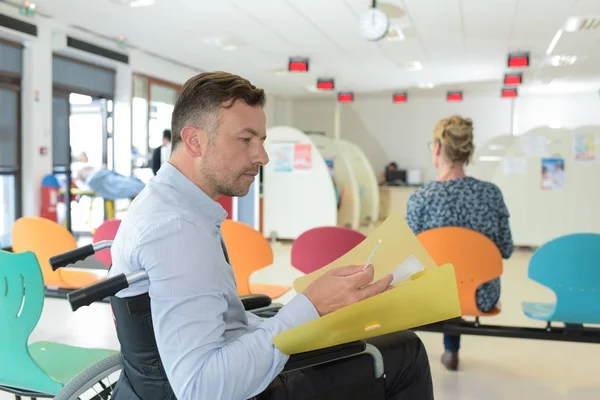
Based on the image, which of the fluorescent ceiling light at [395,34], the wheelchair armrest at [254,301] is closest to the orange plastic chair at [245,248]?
the wheelchair armrest at [254,301]

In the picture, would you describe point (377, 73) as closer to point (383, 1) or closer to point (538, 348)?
point (383, 1)

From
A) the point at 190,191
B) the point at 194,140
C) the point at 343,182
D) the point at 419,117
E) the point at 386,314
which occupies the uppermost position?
the point at 419,117

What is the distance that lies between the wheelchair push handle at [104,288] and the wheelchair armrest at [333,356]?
38 centimetres

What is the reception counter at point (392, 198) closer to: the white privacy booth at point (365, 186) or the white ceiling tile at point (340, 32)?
the white privacy booth at point (365, 186)

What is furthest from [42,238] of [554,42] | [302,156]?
[554,42]

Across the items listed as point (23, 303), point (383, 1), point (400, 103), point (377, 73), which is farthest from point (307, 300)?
point (400, 103)

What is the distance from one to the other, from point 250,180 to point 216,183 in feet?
0.26

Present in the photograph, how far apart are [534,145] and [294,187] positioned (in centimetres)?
313

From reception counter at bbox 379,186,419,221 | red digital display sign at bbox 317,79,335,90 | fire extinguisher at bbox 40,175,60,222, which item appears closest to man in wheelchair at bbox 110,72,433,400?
fire extinguisher at bbox 40,175,60,222

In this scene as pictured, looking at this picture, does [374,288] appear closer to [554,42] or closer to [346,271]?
[346,271]

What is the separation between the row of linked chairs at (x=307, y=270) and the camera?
1389 mm

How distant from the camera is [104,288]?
1030mm

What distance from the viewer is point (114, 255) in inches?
47.8

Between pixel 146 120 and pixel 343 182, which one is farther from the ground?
pixel 146 120
